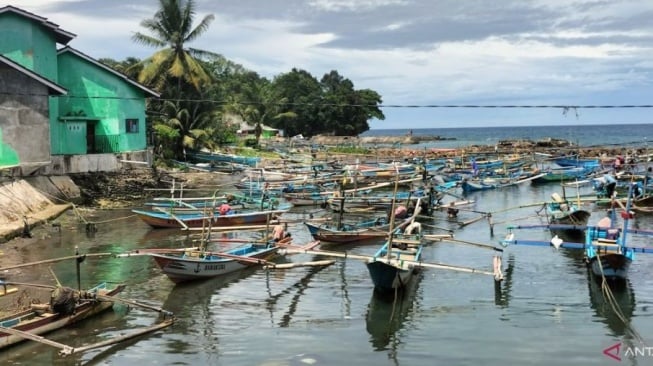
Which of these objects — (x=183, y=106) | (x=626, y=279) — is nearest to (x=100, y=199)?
(x=183, y=106)

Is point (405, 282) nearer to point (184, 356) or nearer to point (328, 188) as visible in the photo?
point (184, 356)

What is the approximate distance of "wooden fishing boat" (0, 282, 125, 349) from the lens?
1120 cm

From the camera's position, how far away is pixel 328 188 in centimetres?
3491

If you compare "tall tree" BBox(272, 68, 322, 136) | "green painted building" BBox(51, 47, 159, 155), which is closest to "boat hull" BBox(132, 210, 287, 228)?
"green painted building" BBox(51, 47, 159, 155)

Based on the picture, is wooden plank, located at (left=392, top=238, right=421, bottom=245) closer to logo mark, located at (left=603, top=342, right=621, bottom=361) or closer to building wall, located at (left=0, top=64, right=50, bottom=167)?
logo mark, located at (left=603, top=342, right=621, bottom=361)

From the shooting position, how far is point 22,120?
83.0 feet

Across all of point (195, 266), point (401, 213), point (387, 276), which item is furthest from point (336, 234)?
point (387, 276)

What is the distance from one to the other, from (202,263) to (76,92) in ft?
68.8

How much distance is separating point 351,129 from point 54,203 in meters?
59.8

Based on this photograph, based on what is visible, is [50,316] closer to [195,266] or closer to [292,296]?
[195,266]

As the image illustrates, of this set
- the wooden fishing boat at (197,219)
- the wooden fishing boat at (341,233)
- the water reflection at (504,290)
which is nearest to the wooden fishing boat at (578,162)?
the wooden fishing boat at (341,233)

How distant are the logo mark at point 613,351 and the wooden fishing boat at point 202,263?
7542mm

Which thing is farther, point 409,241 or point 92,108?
point 92,108

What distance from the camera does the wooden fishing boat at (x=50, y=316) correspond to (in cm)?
1120
